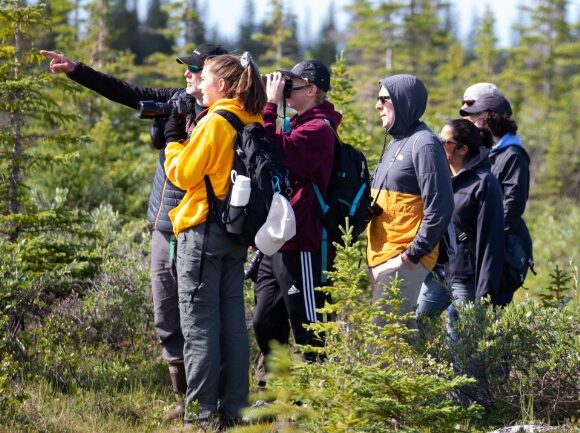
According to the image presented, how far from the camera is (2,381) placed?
4.86 m

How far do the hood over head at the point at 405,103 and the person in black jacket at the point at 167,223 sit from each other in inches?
48.3

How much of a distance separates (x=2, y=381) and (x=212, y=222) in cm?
150

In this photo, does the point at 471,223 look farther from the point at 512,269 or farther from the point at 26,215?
the point at 26,215

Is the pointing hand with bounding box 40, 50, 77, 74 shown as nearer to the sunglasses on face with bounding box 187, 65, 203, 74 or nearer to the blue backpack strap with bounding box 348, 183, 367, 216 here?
the sunglasses on face with bounding box 187, 65, 203, 74

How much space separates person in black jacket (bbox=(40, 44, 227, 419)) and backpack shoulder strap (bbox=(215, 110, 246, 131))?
1.62 feet

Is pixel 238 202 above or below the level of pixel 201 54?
below

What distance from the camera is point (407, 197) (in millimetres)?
5484

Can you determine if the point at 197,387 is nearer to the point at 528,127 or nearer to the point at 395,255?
the point at 395,255

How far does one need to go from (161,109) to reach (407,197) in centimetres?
167

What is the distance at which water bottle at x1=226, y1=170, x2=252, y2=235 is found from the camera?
488cm

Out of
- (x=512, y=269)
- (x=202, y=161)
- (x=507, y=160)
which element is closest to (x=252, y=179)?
(x=202, y=161)

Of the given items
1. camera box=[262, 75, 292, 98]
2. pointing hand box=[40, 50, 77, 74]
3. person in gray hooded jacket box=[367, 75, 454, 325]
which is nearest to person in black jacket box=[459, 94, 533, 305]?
person in gray hooded jacket box=[367, 75, 454, 325]

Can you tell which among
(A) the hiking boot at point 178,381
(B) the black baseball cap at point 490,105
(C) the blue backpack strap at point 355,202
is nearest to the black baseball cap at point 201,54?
(C) the blue backpack strap at point 355,202

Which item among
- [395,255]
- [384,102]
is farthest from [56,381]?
[384,102]
